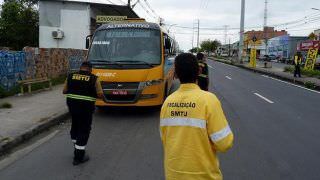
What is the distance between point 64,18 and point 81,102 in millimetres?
27851

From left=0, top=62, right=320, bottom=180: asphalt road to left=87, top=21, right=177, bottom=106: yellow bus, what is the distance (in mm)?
615

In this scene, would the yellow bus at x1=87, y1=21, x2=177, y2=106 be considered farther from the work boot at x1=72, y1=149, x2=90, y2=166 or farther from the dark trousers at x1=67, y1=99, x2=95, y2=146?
the work boot at x1=72, y1=149, x2=90, y2=166

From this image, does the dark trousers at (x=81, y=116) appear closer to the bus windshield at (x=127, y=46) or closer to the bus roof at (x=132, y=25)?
the bus windshield at (x=127, y=46)

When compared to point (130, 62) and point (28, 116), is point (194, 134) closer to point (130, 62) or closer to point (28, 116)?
point (28, 116)

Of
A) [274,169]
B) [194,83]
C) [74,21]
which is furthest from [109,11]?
[194,83]

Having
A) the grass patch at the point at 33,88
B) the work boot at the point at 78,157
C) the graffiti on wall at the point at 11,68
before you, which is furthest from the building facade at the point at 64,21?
the work boot at the point at 78,157

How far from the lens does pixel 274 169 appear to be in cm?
693

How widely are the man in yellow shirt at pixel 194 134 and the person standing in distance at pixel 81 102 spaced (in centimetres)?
416

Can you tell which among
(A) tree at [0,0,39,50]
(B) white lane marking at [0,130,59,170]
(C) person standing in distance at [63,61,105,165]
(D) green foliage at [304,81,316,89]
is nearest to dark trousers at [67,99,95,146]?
(C) person standing in distance at [63,61,105,165]

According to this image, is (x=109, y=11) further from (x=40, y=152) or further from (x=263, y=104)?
(x=40, y=152)

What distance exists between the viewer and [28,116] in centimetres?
1144

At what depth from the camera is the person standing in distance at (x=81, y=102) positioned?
7547 mm

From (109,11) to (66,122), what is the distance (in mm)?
27498

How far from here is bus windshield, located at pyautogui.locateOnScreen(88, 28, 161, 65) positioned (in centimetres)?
1267
